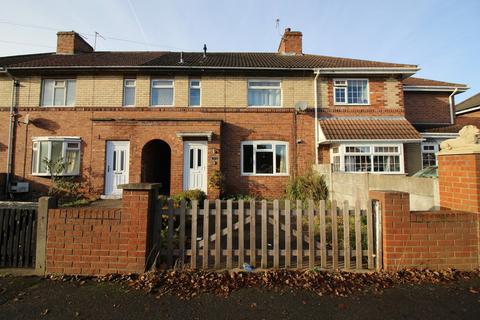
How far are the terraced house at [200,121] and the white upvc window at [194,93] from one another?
0.05 meters

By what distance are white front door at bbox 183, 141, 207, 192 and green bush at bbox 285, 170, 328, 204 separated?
3.98 metres

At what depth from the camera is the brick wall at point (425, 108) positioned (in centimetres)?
1370

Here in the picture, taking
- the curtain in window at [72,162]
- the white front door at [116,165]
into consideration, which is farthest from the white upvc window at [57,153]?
the white front door at [116,165]

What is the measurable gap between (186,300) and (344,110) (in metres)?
11.4

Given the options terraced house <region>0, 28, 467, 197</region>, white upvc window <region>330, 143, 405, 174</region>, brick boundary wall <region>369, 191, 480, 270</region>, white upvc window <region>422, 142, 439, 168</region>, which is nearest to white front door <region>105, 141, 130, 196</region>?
terraced house <region>0, 28, 467, 197</region>

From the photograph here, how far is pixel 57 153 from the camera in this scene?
Result: 35.8 feet

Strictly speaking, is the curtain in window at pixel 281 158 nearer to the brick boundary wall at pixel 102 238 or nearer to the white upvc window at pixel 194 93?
the white upvc window at pixel 194 93

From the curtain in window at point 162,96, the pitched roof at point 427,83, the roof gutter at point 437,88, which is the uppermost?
the pitched roof at point 427,83

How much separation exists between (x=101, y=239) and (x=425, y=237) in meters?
4.80

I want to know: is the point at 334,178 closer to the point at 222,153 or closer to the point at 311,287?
the point at 222,153

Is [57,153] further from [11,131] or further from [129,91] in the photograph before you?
[129,91]

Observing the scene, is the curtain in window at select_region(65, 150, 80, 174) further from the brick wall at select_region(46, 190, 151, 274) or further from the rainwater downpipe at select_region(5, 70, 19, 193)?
the brick wall at select_region(46, 190, 151, 274)

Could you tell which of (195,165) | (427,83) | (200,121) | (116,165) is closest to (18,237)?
(195,165)

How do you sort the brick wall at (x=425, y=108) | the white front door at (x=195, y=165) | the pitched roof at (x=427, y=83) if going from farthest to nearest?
the pitched roof at (x=427, y=83)
the brick wall at (x=425, y=108)
the white front door at (x=195, y=165)
